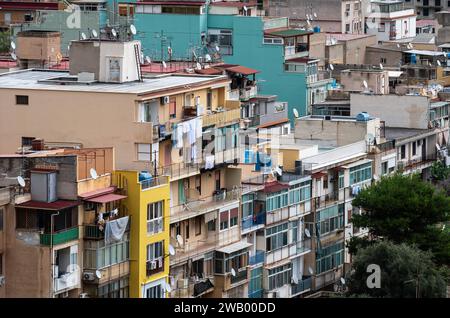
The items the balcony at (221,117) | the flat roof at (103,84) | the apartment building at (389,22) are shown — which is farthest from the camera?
the apartment building at (389,22)

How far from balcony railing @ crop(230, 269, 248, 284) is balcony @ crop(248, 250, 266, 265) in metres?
1.34

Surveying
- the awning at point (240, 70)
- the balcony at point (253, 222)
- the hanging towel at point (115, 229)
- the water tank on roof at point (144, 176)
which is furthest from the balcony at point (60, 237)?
the awning at point (240, 70)

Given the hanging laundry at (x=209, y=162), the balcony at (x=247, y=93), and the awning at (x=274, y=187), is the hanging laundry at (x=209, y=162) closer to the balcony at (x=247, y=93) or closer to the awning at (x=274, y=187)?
the awning at (x=274, y=187)

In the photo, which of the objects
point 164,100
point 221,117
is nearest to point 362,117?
point 221,117

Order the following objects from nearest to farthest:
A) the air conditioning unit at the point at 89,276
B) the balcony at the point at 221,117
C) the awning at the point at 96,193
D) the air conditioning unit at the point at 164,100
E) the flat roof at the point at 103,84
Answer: the awning at the point at 96,193 < the air conditioning unit at the point at 89,276 < the flat roof at the point at 103,84 < the air conditioning unit at the point at 164,100 < the balcony at the point at 221,117

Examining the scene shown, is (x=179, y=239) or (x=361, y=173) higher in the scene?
(x=361, y=173)

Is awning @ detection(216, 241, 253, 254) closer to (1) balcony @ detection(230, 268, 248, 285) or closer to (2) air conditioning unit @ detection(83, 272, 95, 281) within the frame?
(1) balcony @ detection(230, 268, 248, 285)

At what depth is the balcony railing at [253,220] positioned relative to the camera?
67.2 metres

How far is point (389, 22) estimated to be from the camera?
12106 cm

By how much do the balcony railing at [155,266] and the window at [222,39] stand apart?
3357 centimetres

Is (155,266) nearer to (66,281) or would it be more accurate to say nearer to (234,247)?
(66,281)

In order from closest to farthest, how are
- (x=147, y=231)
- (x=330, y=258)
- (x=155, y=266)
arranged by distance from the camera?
(x=147, y=231), (x=155, y=266), (x=330, y=258)

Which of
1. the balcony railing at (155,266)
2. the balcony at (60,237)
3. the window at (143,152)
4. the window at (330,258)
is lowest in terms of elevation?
the window at (330,258)

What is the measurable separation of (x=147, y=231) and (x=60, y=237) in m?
3.63
